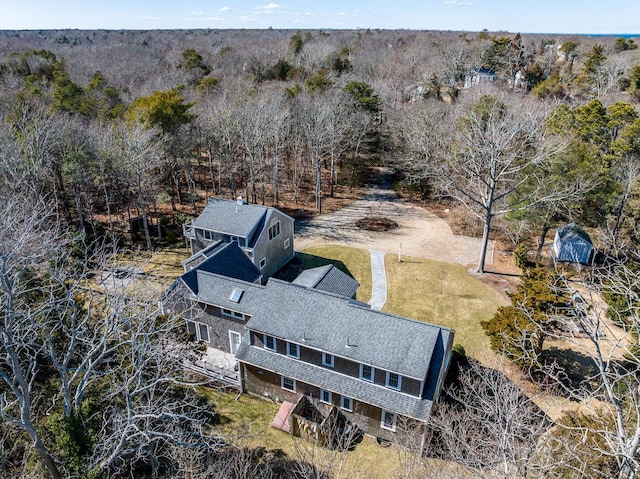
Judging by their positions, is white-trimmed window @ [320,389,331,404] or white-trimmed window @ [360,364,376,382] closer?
white-trimmed window @ [360,364,376,382]

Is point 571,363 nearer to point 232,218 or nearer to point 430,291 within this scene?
point 430,291

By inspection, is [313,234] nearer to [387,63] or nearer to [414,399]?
[414,399]

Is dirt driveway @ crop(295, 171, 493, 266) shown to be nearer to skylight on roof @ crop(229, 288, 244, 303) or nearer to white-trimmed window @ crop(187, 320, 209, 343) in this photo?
white-trimmed window @ crop(187, 320, 209, 343)

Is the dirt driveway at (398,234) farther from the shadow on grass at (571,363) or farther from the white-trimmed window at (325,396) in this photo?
the white-trimmed window at (325,396)

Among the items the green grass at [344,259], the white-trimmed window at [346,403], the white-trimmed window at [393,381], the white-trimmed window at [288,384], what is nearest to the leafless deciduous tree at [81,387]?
the white-trimmed window at [288,384]

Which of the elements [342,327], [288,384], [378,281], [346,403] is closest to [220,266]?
[288,384]

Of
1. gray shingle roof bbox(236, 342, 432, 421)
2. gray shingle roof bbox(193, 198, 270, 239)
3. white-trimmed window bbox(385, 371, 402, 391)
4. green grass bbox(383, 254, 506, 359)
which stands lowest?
green grass bbox(383, 254, 506, 359)

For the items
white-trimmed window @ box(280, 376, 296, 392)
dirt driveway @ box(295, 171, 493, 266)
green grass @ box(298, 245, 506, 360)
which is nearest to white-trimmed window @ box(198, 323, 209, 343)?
white-trimmed window @ box(280, 376, 296, 392)
